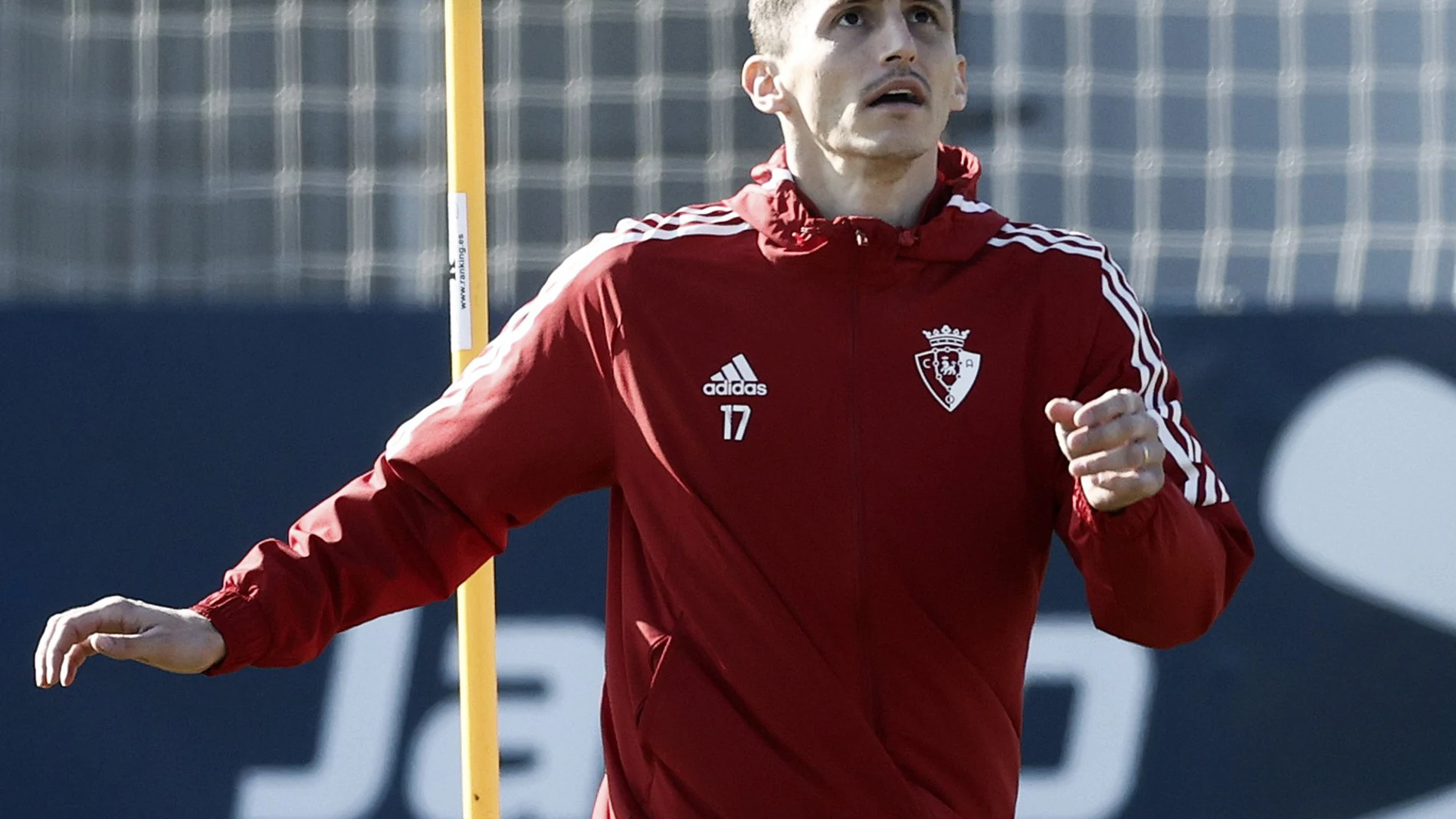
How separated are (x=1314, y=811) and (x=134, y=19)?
9.76ft

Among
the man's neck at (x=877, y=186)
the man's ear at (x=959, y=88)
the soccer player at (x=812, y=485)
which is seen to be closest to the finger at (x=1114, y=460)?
the soccer player at (x=812, y=485)

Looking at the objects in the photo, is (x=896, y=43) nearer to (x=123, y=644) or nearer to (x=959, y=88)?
(x=959, y=88)

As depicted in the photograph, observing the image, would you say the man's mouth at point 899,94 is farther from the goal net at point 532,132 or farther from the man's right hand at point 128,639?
the goal net at point 532,132

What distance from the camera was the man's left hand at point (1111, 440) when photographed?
1952mm

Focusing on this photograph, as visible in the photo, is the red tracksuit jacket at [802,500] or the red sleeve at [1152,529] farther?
the red tracksuit jacket at [802,500]

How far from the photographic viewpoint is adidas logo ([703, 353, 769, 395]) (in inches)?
92.1

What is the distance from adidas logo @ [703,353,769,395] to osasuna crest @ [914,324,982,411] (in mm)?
186

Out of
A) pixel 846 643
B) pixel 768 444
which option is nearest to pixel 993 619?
pixel 846 643

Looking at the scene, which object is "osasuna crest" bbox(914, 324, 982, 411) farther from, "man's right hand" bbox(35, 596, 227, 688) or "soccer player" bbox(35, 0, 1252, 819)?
"man's right hand" bbox(35, 596, 227, 688)

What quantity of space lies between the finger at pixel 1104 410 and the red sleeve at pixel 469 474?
68 cm

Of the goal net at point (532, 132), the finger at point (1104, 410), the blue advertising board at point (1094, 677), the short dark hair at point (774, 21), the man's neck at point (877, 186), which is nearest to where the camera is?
the finger at point (1104, 410)

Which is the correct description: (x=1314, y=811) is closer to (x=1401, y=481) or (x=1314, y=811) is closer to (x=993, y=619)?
(x=1401, y=481)

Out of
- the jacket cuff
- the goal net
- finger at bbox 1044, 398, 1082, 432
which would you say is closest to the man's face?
finger at bbox 1044, 398, 1082, 432

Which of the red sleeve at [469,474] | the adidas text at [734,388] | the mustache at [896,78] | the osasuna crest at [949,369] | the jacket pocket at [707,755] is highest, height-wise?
the mustache at [896,78]
